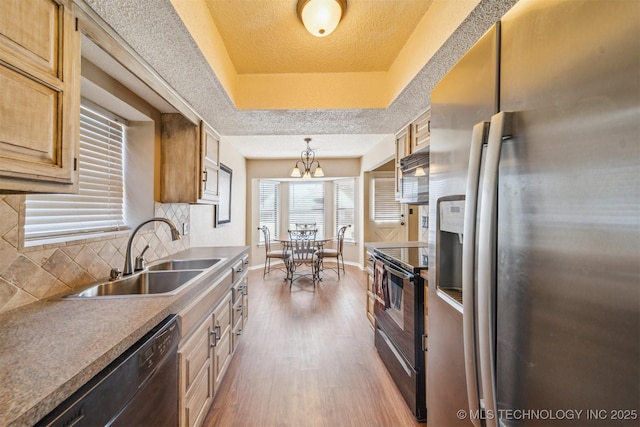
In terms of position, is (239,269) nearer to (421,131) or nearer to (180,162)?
(180,162)

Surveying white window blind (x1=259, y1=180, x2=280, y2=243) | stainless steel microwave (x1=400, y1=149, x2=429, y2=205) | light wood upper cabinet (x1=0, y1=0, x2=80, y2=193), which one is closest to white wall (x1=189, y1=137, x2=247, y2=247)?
white window blind (x1=259, y1=180, x2=280, y2=243)

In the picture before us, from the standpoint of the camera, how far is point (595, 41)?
0.44 meters

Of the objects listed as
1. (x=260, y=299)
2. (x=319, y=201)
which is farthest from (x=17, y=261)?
(x=319, y=201)

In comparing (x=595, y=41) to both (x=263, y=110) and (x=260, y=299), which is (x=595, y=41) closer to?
(x=263, y=110)

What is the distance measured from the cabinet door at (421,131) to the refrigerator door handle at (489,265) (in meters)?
1.65

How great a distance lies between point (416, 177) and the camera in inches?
84.6

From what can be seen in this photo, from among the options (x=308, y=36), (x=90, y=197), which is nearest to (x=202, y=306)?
(x=90, y=197)

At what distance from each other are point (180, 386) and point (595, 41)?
175 cm

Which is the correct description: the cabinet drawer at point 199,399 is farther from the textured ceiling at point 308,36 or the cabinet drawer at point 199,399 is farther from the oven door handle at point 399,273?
the textured ceiling at point 308,36

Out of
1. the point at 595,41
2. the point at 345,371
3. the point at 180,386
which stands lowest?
the point at 345,371

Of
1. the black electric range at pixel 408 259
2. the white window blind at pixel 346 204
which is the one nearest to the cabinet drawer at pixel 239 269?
the black electric range at pixel 408 259

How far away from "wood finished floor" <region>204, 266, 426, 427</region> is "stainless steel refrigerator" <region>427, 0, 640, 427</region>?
1.17 m

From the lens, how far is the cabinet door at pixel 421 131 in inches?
84.7

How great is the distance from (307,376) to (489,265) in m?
1.91
